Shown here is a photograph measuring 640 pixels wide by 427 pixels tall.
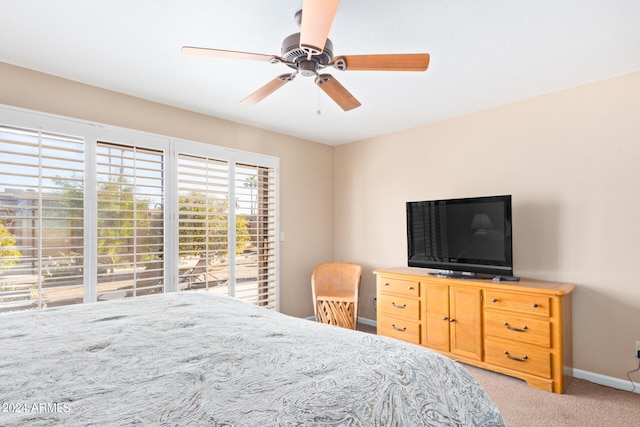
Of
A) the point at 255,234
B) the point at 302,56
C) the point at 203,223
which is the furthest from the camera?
the point at 255,234

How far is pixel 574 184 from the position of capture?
9.70 ft

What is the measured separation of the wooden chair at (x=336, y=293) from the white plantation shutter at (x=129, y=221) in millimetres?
1772

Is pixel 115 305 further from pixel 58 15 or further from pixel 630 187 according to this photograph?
pixel 630 187

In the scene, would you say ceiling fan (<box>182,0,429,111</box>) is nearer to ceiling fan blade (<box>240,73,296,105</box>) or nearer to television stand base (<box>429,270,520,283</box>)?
ceiling fan blade (<box>240,73,296,105</box>)

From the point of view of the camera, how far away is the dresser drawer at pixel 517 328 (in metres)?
2.65

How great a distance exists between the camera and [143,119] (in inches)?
126

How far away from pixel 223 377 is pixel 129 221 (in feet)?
7.86

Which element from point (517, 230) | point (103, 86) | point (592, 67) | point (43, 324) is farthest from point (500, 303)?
point (103, 86)

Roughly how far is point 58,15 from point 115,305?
1.66 m

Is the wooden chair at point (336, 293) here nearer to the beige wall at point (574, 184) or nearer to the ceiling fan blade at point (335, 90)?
the beige wall at point (574, 184)

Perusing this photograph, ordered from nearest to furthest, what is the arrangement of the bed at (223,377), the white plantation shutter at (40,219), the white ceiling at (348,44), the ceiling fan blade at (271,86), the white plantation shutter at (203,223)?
the bed at (223,377) < the white ceiling at (348,44) < the ceiling fan blade at (271,86) < the white plantation shutter at (40,219) < the white plantation shutter at (203,223)

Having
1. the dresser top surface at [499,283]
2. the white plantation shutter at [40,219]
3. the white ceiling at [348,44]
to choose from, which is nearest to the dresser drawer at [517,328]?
the dresser top surface at [499,283]

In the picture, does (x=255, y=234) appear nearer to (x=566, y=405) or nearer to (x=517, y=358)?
(x=517, y=358)

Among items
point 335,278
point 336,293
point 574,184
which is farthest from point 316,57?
point 335,278
